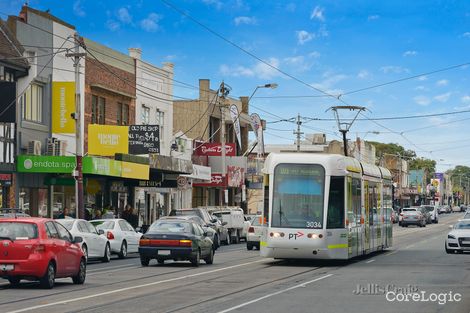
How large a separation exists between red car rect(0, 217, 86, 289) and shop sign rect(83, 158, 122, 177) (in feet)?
59.4

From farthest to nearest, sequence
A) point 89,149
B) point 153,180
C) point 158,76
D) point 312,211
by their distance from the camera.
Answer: point 158,76, point 153,180, point 89,149, point 312,211

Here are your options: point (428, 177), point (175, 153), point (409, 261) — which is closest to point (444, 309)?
point (409, 261)

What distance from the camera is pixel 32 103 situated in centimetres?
3991

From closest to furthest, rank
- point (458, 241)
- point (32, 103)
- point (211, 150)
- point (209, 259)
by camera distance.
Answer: point (209, 259) < point (458, 241) < point (32, 103) < point (211, 150)

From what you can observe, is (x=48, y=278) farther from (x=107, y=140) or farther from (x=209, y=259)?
(x=107, y=140)

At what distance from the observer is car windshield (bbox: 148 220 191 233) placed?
2744cm

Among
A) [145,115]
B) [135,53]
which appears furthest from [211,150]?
[135,53]

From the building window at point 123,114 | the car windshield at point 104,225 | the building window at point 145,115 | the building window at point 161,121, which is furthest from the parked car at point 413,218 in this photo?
the car windshield at point 104,225

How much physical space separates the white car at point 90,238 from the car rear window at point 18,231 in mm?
8937

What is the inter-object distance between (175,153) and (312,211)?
32.5 metres

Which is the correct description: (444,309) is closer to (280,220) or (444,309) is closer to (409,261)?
(280,220)

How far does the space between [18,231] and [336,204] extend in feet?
35.4

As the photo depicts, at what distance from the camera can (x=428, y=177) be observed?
19262cm

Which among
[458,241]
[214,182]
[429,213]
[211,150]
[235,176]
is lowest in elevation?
[458,241]
